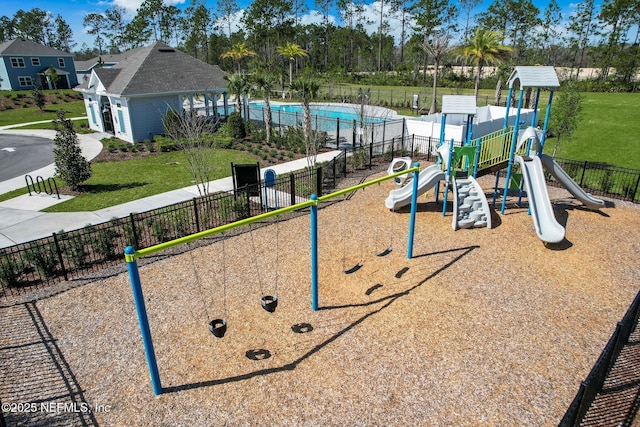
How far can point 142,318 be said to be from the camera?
610cm

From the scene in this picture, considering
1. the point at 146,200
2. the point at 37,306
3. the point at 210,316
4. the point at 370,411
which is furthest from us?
the point at 146,200

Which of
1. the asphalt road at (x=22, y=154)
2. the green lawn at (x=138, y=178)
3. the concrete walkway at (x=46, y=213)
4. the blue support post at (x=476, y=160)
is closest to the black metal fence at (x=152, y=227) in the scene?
the concrete walkway at (x=46, y=213)

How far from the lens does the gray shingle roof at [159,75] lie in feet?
87.7

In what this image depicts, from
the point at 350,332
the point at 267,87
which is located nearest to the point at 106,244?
the point at 350,332

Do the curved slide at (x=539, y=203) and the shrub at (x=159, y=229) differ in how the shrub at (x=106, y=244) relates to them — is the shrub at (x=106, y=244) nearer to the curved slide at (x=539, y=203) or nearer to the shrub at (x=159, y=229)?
the shrub at (x=159, y=229)

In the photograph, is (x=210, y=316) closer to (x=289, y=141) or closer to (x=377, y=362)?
(x=377, y=362)

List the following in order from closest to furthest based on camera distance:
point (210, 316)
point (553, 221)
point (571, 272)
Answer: point (210, 316), point (571, 272), point (553, 221)

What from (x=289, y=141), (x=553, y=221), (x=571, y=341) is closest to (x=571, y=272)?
(x=553, y=221)

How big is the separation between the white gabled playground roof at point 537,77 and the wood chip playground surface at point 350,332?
14.6 ft

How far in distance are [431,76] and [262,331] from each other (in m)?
73.2

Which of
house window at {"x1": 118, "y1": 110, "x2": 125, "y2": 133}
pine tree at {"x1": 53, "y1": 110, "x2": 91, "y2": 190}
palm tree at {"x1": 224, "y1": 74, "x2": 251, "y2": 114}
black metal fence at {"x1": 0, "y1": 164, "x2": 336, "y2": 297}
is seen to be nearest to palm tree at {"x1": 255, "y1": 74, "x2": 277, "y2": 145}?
palm tree at {"x1": 224, "y1": 74, "x2": 251, "y2": 114}

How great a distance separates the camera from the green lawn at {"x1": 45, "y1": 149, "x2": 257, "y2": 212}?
15.6m

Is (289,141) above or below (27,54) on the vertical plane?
below

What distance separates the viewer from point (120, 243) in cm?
1193
